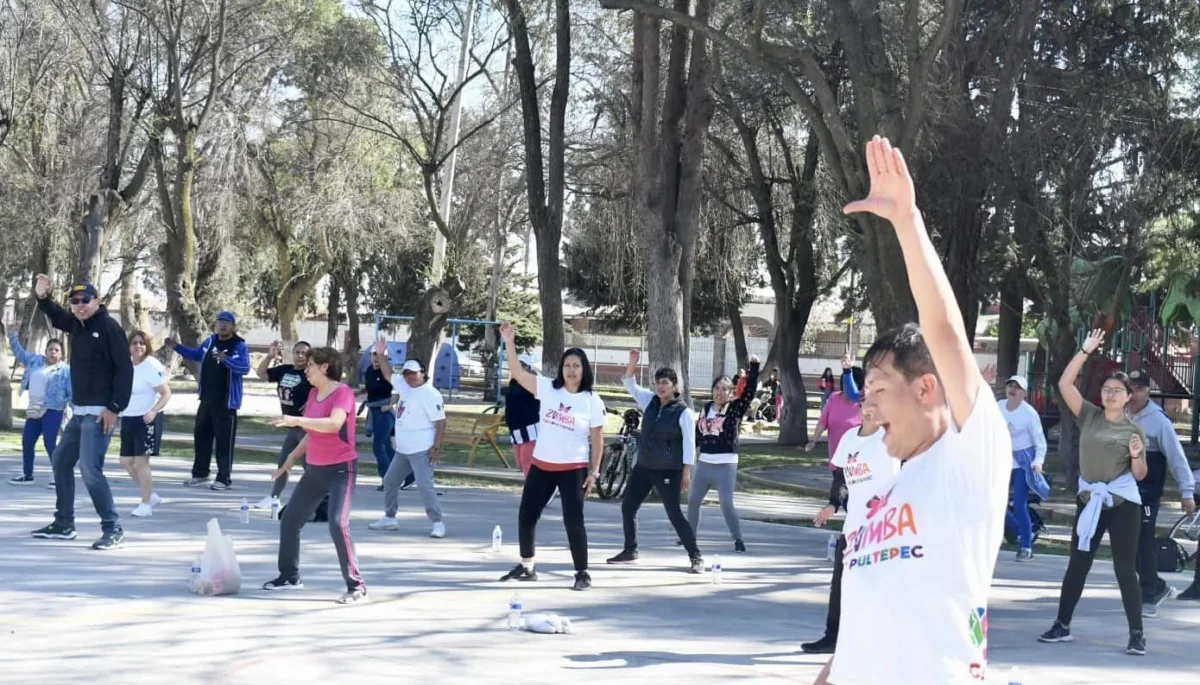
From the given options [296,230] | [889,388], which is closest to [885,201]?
[889,388]

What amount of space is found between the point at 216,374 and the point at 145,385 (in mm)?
2361

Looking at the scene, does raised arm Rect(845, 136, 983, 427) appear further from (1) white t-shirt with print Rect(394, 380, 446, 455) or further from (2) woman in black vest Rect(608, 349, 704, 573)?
(1) white t-shirt with print Rect(394, 380, 446, 455)

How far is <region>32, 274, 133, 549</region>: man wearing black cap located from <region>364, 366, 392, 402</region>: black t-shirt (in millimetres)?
6045

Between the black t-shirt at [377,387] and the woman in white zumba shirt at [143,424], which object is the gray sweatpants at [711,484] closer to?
the woman in white zumba shirt at [143,424]

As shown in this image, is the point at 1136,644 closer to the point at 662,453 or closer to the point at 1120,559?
the point at 1120,559

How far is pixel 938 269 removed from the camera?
3107 millimetres

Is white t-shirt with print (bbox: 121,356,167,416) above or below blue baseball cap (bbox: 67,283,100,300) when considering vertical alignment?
below

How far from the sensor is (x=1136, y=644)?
8859 mm

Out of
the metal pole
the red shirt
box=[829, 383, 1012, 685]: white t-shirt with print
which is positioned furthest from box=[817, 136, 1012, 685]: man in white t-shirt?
the metal pole

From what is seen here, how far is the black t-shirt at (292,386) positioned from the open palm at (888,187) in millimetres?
11461

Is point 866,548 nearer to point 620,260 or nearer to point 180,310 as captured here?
point 620,260

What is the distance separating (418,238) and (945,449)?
138 feet

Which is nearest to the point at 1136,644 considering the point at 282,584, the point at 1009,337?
the point at 282,584

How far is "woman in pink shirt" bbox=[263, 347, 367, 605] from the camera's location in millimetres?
9164
